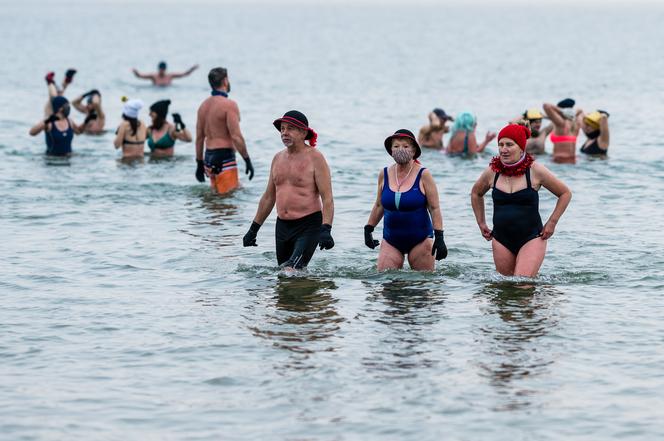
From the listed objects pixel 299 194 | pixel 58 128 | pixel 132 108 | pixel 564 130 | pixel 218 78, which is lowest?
pixel 299 194

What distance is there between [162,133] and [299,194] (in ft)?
35.4

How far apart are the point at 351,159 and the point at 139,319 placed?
14457 mm

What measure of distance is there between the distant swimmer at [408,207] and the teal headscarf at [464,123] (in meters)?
11.6

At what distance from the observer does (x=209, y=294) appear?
507 inches

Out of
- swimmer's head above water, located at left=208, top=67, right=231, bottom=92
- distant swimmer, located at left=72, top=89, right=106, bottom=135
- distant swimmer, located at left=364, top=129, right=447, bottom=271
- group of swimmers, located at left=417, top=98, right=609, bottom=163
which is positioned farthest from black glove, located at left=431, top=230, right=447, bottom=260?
distant swimmer, located at left=72, top=89, right=106, bottom=135

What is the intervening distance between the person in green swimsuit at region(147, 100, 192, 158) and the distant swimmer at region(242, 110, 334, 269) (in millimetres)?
9035

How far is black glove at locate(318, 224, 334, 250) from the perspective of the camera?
11867 mm

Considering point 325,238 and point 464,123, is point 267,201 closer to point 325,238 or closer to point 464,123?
point 325,238

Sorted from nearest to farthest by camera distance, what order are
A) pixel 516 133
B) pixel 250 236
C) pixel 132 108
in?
pixel 516 133
pixel 250 236
pixel 132 108

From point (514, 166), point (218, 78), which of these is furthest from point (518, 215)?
point (218, 78)

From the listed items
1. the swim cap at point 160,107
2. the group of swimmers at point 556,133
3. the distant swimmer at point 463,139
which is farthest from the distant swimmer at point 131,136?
the distant swimmer at point 463,139

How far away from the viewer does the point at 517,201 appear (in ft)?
39.0

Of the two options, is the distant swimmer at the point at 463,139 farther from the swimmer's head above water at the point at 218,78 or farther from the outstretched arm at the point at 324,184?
the outstretched arm at the point at 324,184

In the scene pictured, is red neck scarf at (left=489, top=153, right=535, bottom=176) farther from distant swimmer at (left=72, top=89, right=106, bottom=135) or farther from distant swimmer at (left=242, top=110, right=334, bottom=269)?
distant swimmer at (left=72, top=89, right=106, bottom=135)
